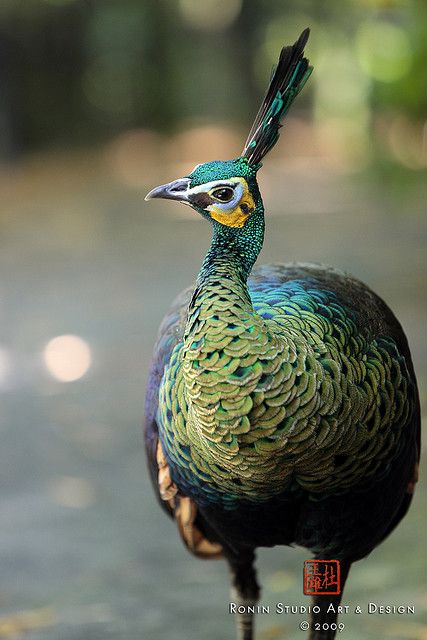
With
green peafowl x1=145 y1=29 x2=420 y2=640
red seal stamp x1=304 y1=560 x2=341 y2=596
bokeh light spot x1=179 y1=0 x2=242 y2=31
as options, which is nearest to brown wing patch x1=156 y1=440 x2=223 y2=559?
green peafowl x1=145 y1=29 x2=420 y2=640

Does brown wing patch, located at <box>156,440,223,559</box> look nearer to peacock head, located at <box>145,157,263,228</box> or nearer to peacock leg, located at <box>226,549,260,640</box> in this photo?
peacock leg, located at <box>226,549,260,640</box>

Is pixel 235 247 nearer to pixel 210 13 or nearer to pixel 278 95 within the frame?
pixel 278 95

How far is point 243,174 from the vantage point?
2.06m

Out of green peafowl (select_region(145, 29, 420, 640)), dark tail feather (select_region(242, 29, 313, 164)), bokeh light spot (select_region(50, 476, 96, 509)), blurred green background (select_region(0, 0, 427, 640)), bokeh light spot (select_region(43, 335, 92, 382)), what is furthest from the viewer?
bokeh light spot (select_region(43, 335, 92, 382))

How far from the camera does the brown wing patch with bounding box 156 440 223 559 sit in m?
2.45

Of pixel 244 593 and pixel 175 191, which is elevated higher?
pixel 175 191

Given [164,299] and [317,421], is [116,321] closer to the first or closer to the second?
[164,299]

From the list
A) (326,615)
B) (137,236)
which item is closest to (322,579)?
(326,615)

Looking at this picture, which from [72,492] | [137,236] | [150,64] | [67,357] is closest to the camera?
[72,492]

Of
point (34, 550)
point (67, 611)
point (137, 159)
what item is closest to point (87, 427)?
point (34, 550)

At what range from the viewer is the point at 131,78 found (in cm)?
1532

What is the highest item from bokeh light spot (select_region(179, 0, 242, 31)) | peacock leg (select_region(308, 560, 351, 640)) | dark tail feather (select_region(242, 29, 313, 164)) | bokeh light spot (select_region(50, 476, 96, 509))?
bokeh light spot (select_region(179, 0, 242, 31))

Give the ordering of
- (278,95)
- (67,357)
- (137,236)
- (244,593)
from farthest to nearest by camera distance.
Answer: (137,236) → (67,357) → (244,593) → (278,95)

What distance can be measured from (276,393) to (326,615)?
74 cm
